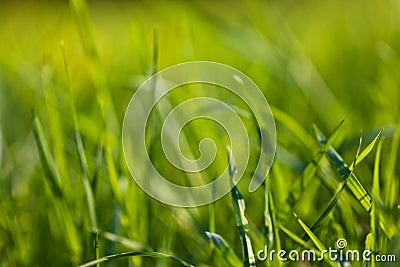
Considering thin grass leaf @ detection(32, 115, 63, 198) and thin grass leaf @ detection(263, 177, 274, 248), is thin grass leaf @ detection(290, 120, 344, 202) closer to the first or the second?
thin grass leaf @ detection(263, 177, 274, 248)

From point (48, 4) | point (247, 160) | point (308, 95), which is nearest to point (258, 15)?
point (308, 95)

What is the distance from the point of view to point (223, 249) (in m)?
0.46

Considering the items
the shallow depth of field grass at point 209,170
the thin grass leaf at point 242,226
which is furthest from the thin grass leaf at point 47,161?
the thin grass leaf at point 242,226

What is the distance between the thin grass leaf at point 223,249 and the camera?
45cm

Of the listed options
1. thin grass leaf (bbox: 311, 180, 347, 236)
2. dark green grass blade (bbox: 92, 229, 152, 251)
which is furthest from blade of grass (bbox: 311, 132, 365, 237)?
dark green grass blade (bbox: 92, 229, 152, 251)

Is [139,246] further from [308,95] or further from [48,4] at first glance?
[48,4]

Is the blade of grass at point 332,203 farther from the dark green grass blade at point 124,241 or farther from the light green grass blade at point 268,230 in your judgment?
the dark green grass blade at point 124,241

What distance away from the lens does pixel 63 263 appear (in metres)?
0.56

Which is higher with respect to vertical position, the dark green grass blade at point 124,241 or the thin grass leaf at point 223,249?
the dark green grass blade at point 124,241

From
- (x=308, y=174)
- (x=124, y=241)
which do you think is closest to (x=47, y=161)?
(x=124, y=241)

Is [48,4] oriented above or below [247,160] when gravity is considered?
above

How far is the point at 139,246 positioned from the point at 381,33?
3.24 feet

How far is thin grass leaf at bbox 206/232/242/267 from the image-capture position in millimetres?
453

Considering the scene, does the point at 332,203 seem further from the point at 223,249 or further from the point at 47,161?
the point at 47,161
